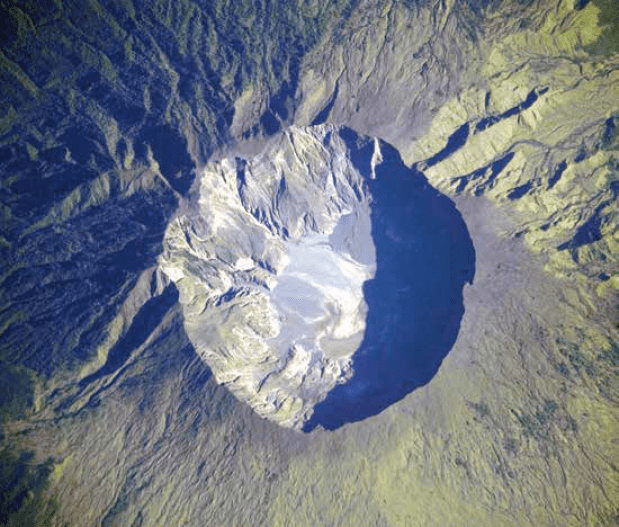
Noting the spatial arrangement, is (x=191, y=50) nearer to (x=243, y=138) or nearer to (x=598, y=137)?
(x=243, y=138)

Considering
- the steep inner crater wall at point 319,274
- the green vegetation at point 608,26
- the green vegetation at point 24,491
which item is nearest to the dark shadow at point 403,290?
the steep inner crater wall at point 319,274

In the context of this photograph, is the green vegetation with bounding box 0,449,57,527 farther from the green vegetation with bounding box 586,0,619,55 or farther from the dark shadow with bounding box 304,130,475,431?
the green vegetation with bounding box 586,0,619,55

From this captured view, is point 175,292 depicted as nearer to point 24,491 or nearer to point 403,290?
point 24,491

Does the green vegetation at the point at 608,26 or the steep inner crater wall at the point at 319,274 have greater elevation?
the green vegetation at the point at 608,26

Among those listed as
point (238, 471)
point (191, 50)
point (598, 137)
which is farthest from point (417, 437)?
point (191, 50)

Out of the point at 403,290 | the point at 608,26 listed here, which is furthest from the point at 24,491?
the point at 608,26

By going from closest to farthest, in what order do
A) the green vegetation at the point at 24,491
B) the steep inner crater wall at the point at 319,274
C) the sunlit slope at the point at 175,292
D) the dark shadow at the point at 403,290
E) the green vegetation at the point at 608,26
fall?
the green vegetation at the point at 24,491
the sunlit slope at the point at 175,292
the green vegetation at the point at 608,26
the dark shadow at the point at 403,290
the steep inner crater wall at the point at 319,274

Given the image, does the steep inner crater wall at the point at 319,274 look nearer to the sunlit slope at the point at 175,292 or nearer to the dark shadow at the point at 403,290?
the dark shadow at the point at 403,290

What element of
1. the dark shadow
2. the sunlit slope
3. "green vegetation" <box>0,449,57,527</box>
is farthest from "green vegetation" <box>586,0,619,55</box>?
"green vegetation" <box>0,449,57,527</box>

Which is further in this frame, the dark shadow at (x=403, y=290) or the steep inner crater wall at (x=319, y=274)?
the steep inner crater wall at (x=319, y=274)
